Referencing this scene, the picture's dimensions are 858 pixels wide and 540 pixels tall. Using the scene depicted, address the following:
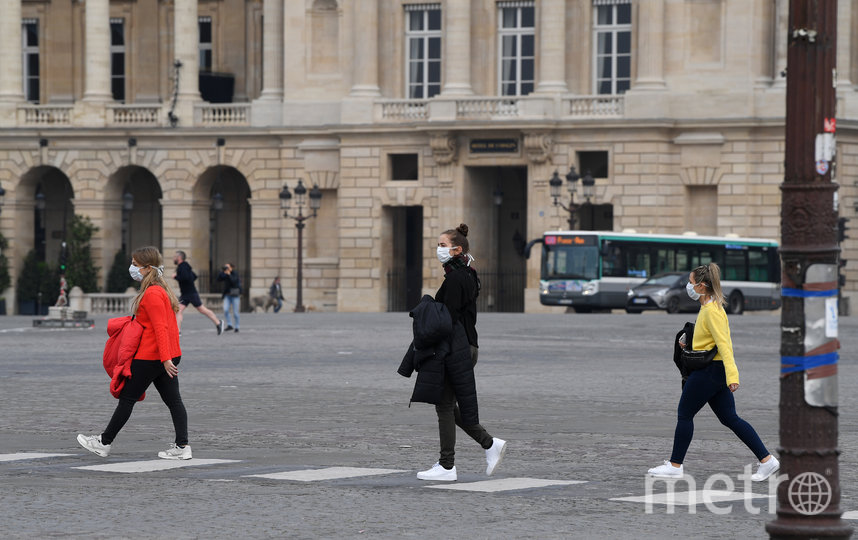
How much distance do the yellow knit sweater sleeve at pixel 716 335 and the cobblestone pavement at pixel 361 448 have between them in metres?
0.85

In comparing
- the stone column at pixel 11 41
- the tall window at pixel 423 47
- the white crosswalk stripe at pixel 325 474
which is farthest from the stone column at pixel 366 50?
the white crosswalk stripe at pixel 325 474

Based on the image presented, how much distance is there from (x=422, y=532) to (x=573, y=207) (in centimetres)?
4658

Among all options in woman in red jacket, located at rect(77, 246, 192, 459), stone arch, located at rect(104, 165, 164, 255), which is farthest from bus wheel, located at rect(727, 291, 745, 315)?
woman in red jacket, located at rect(77, 246, 192, 459)

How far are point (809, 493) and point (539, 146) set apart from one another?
5124cm

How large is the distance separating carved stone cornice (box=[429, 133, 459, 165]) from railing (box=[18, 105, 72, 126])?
45.0 ft

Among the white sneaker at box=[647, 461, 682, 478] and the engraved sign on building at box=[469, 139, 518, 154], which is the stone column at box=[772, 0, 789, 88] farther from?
the white sneaker at box=[647, 461, 682, 478]

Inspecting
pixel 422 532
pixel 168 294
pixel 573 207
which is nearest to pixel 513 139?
pixel 573 207

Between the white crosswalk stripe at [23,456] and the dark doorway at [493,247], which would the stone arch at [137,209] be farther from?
the white crosswalk stripe at [23,456]

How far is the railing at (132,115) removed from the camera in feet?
214

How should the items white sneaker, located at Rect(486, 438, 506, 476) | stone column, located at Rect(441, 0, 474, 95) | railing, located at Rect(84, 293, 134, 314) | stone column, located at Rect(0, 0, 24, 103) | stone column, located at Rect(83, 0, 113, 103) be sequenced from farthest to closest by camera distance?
stone column, located at Rect(0, 0, 24, 103), stone column, located at Rect(83, 0, 113, 103), stone column, located at Rect(441, 0, 474, 95), railing, located at Rect(84, 293, 134, 314), white sneaker, located at Rect(486, 438, 506, 476)

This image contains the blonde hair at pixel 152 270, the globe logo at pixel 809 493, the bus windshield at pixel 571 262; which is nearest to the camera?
the globe logo at pixel 809 493

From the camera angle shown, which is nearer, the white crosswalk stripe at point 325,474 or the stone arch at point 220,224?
the white crosswalk stripe at point 325,474

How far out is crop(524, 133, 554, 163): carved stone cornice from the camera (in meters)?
59.0

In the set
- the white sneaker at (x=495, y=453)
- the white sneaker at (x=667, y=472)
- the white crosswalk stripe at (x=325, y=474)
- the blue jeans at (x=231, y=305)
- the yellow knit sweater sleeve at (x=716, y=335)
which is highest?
the yellow knit sweater sleeve at (x=716, y=335)
